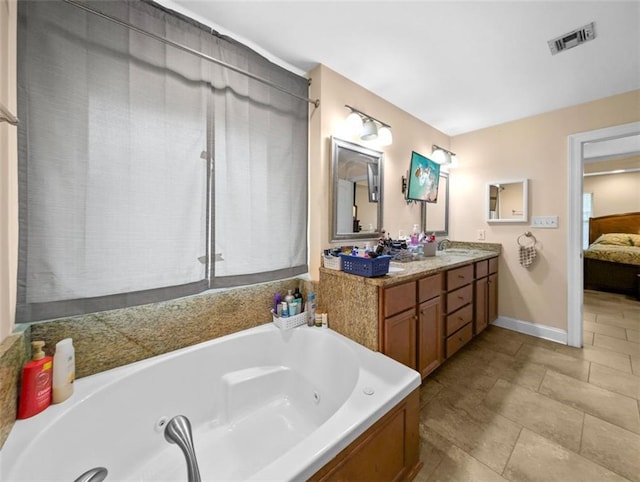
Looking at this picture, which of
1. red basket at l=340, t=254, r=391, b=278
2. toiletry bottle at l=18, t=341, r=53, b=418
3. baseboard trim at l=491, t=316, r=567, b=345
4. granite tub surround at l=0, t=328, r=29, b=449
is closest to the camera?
granite tub surround at l=0, t=328, r=29, b=449

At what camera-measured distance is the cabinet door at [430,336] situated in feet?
5.51

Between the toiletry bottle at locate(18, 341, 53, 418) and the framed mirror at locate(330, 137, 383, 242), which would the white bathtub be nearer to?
the toiletry bottle at locate(18, 341, 53, 418)

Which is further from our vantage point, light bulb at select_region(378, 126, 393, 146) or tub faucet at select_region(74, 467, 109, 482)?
light bulb at select_region(378, 126, 393, 146)

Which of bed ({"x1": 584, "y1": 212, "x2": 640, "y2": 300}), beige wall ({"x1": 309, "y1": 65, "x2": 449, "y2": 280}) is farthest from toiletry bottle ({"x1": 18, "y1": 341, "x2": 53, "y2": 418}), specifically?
bed ({"x1": 584, "y1": 212, "x2": 640, "y2": 300})

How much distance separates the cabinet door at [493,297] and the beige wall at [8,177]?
3.42 m

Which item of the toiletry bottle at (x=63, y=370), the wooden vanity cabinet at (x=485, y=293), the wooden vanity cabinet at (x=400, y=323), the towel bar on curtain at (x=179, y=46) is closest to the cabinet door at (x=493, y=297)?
the wooden vanity cabinet at (x=485, y=293)

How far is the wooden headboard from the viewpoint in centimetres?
473

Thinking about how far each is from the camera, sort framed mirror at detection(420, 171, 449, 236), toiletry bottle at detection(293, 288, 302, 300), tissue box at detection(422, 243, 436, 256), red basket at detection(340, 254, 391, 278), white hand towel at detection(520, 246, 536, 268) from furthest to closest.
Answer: framed mirror at detection(420, 171, 449, 236)
white hand towel at detection(520, 246, 536, 268)
tissue box at detection(422, 243, 436, 256)
toiletry bottle at detection(293, 288, 302, 300)
red basket at detection(340, 254, 391, 278)

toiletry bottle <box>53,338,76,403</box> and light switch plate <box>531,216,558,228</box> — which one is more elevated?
light switch plate <box>531,216,558,228</box>

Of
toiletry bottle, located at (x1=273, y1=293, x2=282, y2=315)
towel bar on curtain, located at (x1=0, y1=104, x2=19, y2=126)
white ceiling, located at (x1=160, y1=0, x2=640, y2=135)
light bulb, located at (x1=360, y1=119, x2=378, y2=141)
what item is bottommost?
toiletry bottle, located at (x1=273, y1=293, x2=282, y2=315)

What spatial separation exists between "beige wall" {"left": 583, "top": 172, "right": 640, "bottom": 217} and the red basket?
658 cm

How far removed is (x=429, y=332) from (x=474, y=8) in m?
1.97

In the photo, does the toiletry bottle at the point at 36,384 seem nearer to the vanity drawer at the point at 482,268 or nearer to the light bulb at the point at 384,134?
the light bulb at the point at 384,134

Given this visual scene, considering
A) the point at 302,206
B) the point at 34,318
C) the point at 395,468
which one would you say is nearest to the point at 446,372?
the point at 395,468
